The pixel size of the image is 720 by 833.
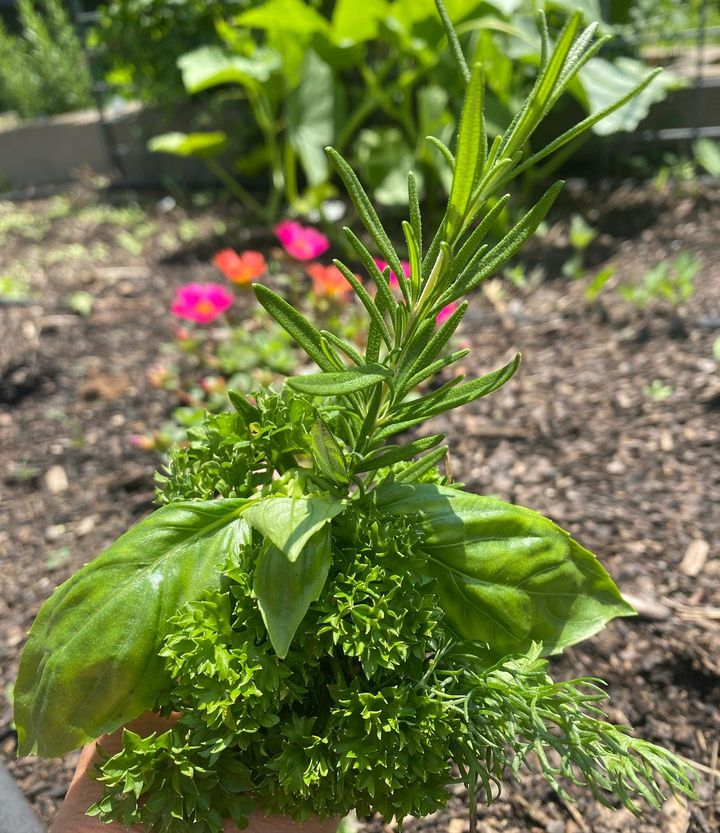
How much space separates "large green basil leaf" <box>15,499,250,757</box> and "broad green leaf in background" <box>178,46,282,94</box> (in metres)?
3.41

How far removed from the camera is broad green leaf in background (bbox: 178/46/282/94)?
401 cm

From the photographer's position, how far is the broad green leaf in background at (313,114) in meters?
4.12

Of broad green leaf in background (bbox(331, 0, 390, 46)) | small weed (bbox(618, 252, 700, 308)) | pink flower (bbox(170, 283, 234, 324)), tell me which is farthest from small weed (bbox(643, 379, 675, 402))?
broad green leaf in background (bbox(331, 0, 390, 46))

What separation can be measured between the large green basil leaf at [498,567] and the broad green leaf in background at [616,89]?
298cm

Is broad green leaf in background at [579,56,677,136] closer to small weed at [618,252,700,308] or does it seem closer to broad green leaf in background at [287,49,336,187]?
small weed at [618,252,700,308]

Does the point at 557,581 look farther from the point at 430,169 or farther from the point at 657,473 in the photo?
the point at 430,169

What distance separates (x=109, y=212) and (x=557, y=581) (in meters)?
4.43

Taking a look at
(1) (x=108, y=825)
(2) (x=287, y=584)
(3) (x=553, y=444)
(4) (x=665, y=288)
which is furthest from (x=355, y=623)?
(4) (x=665, y=288)

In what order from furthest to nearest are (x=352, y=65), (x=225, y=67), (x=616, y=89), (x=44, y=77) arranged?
(x=44, y=77)
(x=352, y=65)
(x=225, y=67)
(x=616, y=89)

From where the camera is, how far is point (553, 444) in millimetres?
2436

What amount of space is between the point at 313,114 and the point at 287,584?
367 cm

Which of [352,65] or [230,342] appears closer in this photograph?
[230,342]

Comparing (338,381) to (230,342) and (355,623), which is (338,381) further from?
(230,342)

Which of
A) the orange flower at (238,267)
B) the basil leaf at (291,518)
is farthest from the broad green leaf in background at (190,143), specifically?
the basil leaf at (291,518)
